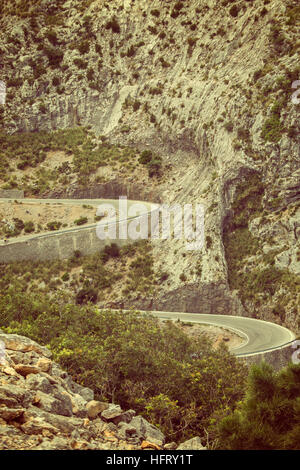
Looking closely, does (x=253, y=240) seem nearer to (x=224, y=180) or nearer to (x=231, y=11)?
(x=224, y=180)

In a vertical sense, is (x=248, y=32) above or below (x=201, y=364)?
above

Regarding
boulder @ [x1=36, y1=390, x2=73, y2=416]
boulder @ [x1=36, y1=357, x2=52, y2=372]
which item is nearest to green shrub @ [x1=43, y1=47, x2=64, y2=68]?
boulder @ [x1=36, y1=357, x2=52, y2=372]

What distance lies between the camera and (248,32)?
7281 cm

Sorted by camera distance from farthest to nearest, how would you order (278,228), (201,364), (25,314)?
(278,228), (25,314), (201,364)

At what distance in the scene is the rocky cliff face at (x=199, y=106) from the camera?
→ 5906 cm

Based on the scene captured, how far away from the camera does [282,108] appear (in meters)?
61.8

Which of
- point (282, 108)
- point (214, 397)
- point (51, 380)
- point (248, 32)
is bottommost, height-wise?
point (214, 397)

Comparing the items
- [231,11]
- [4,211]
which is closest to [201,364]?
[4,211]

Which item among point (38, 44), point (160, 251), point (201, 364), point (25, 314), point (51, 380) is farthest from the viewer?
point (38, 44)

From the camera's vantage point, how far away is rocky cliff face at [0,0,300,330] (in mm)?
59062

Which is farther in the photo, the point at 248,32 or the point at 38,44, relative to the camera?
the point at 38,44

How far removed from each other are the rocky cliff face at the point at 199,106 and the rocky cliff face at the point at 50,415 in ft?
118

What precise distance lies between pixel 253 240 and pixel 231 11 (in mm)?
34811

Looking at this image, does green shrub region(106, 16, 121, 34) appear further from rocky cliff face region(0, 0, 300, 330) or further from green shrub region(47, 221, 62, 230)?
green shrub region(47, 221, 62, 230)
